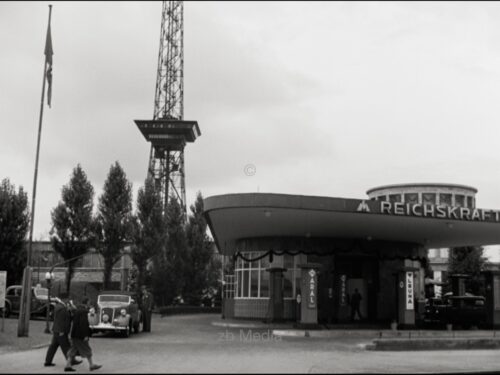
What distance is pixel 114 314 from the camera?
23.0 m

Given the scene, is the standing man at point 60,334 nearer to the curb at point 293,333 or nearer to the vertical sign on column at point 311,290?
the curb at point 293,333

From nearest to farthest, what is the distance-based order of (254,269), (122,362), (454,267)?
(122,362), (254,269), (454,267)

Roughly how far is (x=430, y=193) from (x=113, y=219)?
5797cm

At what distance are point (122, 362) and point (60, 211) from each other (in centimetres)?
3197

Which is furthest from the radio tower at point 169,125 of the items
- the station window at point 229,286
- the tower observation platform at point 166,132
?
the station window at point 229,286

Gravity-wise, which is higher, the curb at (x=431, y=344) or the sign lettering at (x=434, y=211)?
the sign lettering at (x=434, y=211)

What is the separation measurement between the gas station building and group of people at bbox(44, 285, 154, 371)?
9679 mm

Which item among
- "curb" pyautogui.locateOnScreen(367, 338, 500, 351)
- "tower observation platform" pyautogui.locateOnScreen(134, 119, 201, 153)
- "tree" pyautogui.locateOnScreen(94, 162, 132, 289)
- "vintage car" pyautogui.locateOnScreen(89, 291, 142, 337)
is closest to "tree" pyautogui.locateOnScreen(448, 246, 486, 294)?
"tree" pyautogui.locateOnScreen(94, 162, 132, 289)

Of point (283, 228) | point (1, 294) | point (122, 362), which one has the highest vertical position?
point (283, 228)

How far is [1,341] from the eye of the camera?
20562 mm

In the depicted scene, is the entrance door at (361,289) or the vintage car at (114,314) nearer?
the vintage car at (114,314)

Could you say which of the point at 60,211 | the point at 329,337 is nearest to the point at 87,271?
the point at 60,211

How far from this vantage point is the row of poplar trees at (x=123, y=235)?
4100 cm

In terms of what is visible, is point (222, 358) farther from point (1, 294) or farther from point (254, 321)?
point (254, 321)
